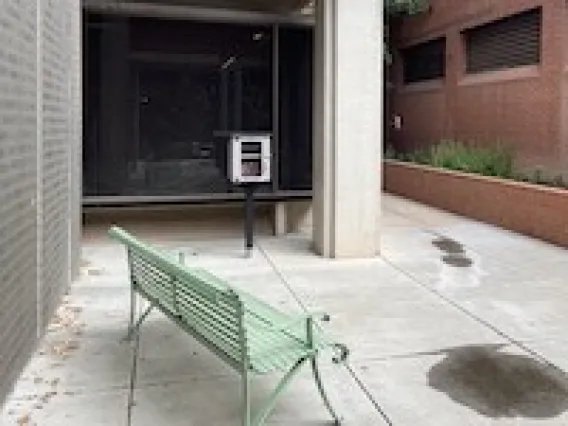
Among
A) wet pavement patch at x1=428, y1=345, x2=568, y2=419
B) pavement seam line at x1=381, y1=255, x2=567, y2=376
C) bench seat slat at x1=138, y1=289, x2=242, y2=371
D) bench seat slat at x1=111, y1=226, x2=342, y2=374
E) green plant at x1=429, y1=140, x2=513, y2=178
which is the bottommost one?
wet pavement patch at x1=428, y1=345, x2=568, y2=419

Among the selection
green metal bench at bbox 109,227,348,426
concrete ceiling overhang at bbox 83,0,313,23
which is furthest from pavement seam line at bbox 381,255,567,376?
concrete ceiling overhang at bbox 83,0,313,23

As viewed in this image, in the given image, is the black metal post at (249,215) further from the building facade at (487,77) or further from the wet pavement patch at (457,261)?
the building facade at (487,77)

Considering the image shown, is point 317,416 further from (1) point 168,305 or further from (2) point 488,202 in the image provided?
(2) point 488,202

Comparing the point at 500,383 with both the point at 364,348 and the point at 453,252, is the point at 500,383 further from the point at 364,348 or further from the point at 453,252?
the point at 453,252

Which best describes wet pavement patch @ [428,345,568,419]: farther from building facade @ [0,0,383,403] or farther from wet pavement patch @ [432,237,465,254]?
wet pavement patch @ [432,237,465,254]

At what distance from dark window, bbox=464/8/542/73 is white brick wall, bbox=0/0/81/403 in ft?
31.0

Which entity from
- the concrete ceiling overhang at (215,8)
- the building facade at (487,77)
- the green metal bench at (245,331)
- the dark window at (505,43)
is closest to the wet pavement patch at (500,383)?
the green metal bench at (245,331)

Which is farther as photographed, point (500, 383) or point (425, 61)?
point (425, 61)

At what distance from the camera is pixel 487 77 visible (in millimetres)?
14109

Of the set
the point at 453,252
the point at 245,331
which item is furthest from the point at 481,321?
the point at 453,252

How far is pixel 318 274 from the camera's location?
7008mm

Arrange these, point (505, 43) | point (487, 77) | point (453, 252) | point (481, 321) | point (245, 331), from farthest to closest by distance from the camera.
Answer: point (487, 77) → point (505, 43) → point (453, 252) → point (481, 321) → point (245, 331)

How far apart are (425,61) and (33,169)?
14.5 m

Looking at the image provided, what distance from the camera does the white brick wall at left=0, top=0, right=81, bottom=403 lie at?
368cm
